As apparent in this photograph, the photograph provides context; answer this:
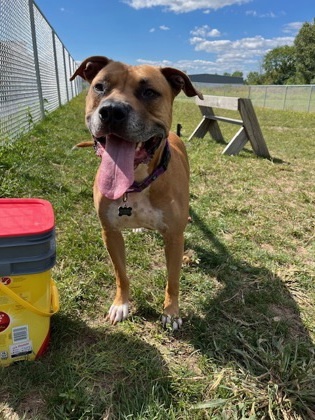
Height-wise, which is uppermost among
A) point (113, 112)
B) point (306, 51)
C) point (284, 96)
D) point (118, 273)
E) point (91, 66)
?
point (306, 51)

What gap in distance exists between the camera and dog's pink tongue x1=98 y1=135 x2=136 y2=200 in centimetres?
195

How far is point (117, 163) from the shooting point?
6.52 feet

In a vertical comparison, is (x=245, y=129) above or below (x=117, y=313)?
above

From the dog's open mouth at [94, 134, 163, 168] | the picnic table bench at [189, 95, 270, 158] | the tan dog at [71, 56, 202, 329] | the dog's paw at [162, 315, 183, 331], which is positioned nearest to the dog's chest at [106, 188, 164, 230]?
the tan dog at [71, 56, 202, 329]

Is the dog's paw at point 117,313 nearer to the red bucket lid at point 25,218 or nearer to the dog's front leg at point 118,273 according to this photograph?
the dog's front leg at point 118,273

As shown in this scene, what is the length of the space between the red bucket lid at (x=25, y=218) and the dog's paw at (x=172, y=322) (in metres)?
1.01

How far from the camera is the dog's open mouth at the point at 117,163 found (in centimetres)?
196

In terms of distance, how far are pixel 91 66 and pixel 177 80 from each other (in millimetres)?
585

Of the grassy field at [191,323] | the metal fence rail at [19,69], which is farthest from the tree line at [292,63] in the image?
the grassy field at [191,323]

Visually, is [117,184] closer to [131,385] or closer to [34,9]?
[131,385]

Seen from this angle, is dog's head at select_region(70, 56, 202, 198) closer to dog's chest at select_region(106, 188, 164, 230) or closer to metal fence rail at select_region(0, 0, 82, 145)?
dog's chest at select_region(106, 188, 164, 230)

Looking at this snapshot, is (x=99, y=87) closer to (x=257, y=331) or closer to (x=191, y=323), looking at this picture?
(x=191, y=323)

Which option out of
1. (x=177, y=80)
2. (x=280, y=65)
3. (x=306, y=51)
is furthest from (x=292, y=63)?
(x=177, y=80)

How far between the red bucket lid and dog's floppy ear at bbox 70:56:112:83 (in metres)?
0.97
